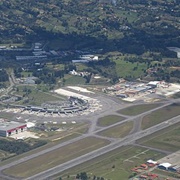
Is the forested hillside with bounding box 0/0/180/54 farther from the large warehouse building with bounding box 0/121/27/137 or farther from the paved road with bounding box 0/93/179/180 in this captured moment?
the large warehouse building with bounding box 0/121/27/137

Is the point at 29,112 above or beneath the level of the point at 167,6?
beneath

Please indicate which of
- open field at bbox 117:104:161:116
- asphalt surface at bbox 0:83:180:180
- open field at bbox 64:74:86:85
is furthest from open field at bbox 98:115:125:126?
open field at bbox 64:74:86:85

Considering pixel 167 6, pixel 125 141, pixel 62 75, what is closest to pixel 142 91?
pixel 62 75

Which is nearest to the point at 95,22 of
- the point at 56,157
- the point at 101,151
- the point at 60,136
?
the point at 60,136

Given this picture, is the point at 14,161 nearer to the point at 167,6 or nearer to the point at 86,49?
the point at 86,49

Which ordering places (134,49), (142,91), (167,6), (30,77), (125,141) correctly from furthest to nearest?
1. (167,6)
2. (134,49)
3. (30,77)
4. (142,91)
5. (125,141)

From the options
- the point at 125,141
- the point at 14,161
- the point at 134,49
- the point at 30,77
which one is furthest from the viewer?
the point at 134,49
